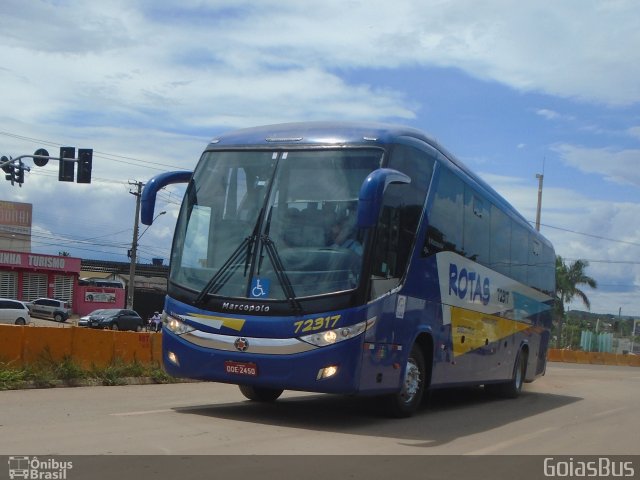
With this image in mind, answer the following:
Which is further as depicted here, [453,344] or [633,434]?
[453,344]

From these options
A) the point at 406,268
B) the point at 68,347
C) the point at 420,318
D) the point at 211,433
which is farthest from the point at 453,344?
the point at 68,347

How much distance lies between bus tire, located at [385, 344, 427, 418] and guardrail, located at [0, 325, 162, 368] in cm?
A: 624

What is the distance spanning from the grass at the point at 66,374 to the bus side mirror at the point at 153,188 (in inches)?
161

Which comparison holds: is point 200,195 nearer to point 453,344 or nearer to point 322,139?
point 322,139

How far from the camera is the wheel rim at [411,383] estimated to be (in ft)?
37.3

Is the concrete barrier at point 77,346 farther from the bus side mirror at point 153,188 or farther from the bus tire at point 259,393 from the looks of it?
the bus side mirror at point 153,188

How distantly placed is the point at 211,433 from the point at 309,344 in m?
1.53

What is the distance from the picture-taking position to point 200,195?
1080cm

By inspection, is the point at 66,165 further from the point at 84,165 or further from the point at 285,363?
the point at 285,363

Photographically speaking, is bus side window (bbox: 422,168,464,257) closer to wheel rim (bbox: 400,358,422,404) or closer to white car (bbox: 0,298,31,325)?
wheel rim (bbox: 400,358,422,404)

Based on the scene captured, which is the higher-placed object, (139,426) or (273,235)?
(273,235)

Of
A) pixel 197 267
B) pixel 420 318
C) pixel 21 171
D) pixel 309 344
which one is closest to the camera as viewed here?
pixel 309 344

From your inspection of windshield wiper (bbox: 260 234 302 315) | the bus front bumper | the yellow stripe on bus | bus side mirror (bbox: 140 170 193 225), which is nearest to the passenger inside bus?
windshield wiper (bbox: 260 234 302 315)

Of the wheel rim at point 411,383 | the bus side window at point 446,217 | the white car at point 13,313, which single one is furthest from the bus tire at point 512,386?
the white car at point 13,313
